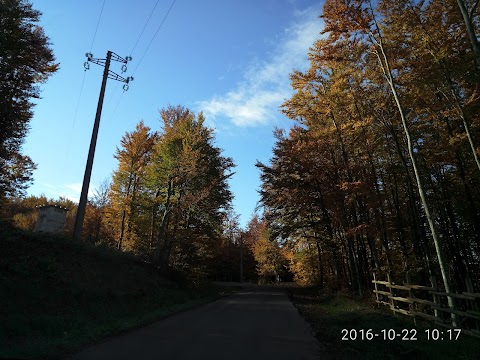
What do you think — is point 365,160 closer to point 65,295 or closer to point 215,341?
point 215,341

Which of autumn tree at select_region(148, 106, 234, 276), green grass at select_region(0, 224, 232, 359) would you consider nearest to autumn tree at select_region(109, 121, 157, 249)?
autumn tree at select_region(148, 106, 234, 276)

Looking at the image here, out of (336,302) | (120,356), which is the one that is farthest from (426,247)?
(120,356)

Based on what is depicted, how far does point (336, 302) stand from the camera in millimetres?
15680

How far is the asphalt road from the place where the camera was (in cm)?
615

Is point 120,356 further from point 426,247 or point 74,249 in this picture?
point 426,247

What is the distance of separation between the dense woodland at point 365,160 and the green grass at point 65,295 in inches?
209

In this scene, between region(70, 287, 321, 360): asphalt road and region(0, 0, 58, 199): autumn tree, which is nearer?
region(70, 287, 321, 360): asphalt road

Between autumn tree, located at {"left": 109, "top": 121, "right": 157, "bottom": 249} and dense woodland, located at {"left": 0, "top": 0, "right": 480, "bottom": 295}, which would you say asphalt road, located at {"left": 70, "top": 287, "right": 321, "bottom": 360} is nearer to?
dense woodland, located at {"left": 0, "top": 0, "right": 480, "bottom": 295}

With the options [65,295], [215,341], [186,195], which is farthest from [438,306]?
[186,195]

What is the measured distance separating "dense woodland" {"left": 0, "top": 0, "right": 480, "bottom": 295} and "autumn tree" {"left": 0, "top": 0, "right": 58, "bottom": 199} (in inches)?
5.0

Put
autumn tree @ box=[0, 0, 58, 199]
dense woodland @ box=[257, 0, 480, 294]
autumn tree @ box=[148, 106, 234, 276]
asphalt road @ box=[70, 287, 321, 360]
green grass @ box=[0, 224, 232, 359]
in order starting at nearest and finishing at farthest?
asphalt road @ box=[70, 287, 321, 360] < green grass @ box=[0, 224, 232, 359] < dense woodland @ box=[257, 0, 480, 294] < autumn tree @ box=[0, 0, 58, 199] < autumn tree @ box=[148, 106, 234, 276]

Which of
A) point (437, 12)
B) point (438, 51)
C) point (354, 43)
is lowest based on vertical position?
A: point (438, 51)

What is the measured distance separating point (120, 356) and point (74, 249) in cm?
1083

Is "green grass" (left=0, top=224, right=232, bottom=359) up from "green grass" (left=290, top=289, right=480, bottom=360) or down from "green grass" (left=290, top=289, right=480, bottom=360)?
up
